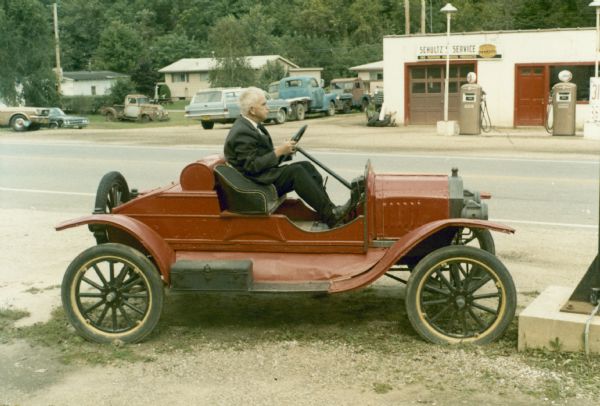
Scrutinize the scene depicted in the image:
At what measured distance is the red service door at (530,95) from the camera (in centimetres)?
2973

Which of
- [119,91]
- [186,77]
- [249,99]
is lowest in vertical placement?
[249,99]

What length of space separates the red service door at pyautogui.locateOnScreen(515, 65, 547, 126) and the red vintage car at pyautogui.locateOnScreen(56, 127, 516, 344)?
25300 mm

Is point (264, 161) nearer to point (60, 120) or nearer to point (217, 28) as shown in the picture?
point (60, 120)

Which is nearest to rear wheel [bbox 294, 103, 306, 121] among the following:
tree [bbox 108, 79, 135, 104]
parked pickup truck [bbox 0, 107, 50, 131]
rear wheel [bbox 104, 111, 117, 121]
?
parked pickup truck [bbox 0, 107, 50, 131]

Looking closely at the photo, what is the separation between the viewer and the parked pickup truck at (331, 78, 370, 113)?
46631mm

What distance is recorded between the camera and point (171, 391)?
478cm

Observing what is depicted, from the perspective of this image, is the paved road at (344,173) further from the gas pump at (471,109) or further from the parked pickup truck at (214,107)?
the parked pickup truck at (214,107)

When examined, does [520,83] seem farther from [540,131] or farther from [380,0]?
[380,0]

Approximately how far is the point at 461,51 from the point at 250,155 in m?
26.3

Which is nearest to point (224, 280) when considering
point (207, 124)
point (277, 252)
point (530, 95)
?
point (277, 252)

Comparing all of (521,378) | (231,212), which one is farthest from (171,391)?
(521,378)

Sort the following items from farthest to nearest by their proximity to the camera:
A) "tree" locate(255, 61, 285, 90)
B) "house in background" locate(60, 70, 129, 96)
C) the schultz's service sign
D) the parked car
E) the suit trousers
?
1. "house in background" locate(60, 70, 129, 96)
2. "tree" locate(255, 61, 285, 90)
3. the parked car
4. the schultz's service sign
5. the suit trousers

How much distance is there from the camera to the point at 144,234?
571 centimetres

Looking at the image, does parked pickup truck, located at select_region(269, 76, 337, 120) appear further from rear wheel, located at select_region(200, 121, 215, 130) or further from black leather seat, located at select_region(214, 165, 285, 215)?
black leather seat, located at select_region(214, 165, 285, 215)
